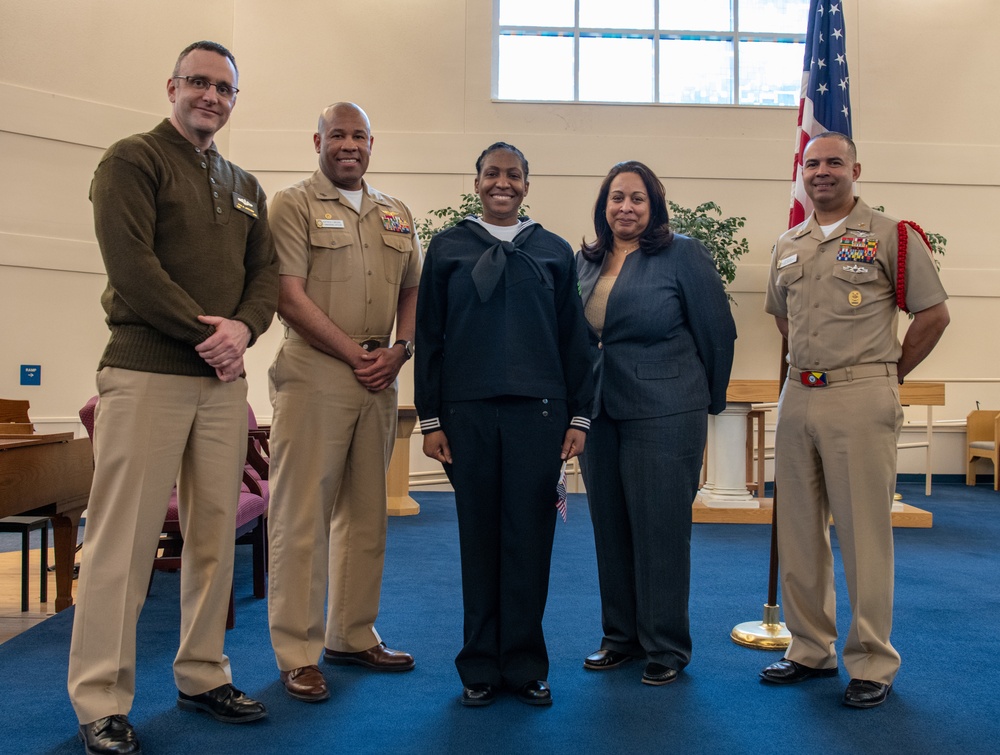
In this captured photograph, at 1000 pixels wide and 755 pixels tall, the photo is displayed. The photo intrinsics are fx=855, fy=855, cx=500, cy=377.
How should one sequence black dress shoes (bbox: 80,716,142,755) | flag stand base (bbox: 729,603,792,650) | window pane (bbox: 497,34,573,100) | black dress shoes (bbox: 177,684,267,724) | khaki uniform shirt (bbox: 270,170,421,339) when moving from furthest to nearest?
1. window pane (bbox: 497,34,573,100)
2. flag stand base (bbox: 729,603,792,650)
3. khaki uniform shirt (bbox: 270,170,421,339)
4. black dress shoes (bbox: 177,684,267,724)
5. black dress shoes (bbox: 80,716,142,755)

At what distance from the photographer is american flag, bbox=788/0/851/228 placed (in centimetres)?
331

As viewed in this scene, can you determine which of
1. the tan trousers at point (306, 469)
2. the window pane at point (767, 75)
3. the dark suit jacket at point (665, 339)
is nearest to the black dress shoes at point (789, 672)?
the dark suit jacket at point (665, 339)

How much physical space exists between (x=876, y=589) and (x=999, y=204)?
296 inches

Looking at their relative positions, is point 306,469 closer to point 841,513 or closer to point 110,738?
point 110,738

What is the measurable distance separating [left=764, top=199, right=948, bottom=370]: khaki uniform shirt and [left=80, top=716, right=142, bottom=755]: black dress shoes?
212 centimetres

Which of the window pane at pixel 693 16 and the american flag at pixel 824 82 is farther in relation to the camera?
the window pane at pixel 693 16

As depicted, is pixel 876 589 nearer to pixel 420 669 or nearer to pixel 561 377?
pixel 561 377

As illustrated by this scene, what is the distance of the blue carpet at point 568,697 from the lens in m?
2.14

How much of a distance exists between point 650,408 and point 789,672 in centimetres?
92

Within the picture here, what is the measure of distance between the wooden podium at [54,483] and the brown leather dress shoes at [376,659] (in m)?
1.31

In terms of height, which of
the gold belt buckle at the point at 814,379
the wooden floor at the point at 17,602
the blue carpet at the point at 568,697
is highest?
A: the gold belt buckle at the point at 814,379

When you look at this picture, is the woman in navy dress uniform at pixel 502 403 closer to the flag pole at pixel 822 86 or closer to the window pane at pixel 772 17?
the flag pole at pixel 822 86

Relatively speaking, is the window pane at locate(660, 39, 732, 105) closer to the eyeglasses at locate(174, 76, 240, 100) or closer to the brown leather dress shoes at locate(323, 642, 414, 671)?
the eyeglasses at locate(174, 76, 240, 100)

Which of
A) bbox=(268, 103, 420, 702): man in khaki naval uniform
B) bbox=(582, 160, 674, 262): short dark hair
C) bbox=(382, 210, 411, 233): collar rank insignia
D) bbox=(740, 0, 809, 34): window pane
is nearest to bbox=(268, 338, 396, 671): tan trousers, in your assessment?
bbox=(268, 103, 420, 702): man in khaki naval uniform
